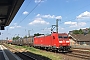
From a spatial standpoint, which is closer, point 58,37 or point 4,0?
point 4,0

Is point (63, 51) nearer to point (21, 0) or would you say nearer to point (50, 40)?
point (50, 40)

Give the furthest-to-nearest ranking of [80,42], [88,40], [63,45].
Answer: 1. [80,42]
2. [88,40]
3. [63,45]

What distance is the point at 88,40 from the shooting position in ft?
260

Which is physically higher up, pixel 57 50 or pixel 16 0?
pixel 16 0

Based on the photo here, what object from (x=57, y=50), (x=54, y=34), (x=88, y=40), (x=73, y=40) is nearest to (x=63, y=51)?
(x=57, y=50)

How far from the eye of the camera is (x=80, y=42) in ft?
278

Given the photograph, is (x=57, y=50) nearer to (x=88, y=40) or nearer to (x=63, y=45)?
(x=63, y=45)

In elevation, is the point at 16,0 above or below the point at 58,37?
above

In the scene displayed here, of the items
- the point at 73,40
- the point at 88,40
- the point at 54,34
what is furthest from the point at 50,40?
the point at 73,40

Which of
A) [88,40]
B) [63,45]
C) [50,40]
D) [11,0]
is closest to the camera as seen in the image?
[11,0]

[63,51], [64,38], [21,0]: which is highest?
[21,0]

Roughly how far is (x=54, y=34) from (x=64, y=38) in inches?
68.1

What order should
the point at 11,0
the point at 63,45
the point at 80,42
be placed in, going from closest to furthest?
the point at 11,0 → the point at 63,45 → the point at 80,42

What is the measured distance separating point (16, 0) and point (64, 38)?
16524mm
